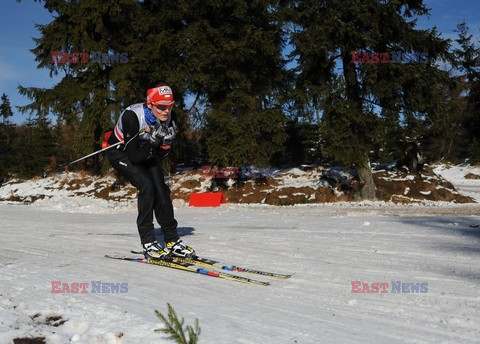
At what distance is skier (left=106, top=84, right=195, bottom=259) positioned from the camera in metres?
5.58

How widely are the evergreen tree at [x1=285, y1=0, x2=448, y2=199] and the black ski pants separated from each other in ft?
36.2

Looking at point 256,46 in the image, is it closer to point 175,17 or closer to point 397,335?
point 175,17

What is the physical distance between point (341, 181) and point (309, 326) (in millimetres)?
15411

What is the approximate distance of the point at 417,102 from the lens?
15.8 meters

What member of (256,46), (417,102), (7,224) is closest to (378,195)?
(417,102)

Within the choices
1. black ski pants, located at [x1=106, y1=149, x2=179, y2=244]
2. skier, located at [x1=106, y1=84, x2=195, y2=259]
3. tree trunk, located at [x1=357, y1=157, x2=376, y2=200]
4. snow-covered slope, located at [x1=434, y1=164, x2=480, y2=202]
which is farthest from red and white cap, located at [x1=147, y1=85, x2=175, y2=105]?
snow-covered slope, located at [x1=434, y1=164, x2=480, y2=202]

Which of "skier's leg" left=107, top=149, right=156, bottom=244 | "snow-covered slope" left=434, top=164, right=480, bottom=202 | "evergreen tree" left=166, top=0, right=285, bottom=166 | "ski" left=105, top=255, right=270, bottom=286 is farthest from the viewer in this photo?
"snow-covered slope" left=434, top=164, right=480, bottom=202

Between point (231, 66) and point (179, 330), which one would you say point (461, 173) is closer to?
point (231, 66)

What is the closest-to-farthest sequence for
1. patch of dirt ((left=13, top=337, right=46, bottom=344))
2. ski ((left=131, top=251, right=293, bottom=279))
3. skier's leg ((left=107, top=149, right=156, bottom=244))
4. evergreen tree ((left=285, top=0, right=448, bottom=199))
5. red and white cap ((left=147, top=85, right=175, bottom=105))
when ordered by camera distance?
patch of dirt ((left=13, top=337, right=46, bottom=344)) < ski ((left=131, top=251, right=293, bottom=279)) < red and white cap ((left=147, top=85, right=175, bottom=105)) < skier's leg ((left=107, top=149, right=156, bottom=244)) < evergreen tree ((left=285, top=0, right=448, bottom=199))

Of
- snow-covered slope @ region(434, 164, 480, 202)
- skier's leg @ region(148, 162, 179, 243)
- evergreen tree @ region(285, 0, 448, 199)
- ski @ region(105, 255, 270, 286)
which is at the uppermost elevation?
evergreen tree @ region(285, 0, 448, 199)

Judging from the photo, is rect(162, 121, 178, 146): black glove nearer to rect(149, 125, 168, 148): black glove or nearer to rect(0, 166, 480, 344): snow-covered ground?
rect(149, 125, 168, 148): black glove

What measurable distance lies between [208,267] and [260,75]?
14.9m

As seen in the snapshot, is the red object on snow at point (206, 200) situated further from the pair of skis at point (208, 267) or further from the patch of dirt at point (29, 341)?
the patch of dirt at point (29, 341)

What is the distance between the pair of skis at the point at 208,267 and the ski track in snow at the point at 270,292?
0.52ft
